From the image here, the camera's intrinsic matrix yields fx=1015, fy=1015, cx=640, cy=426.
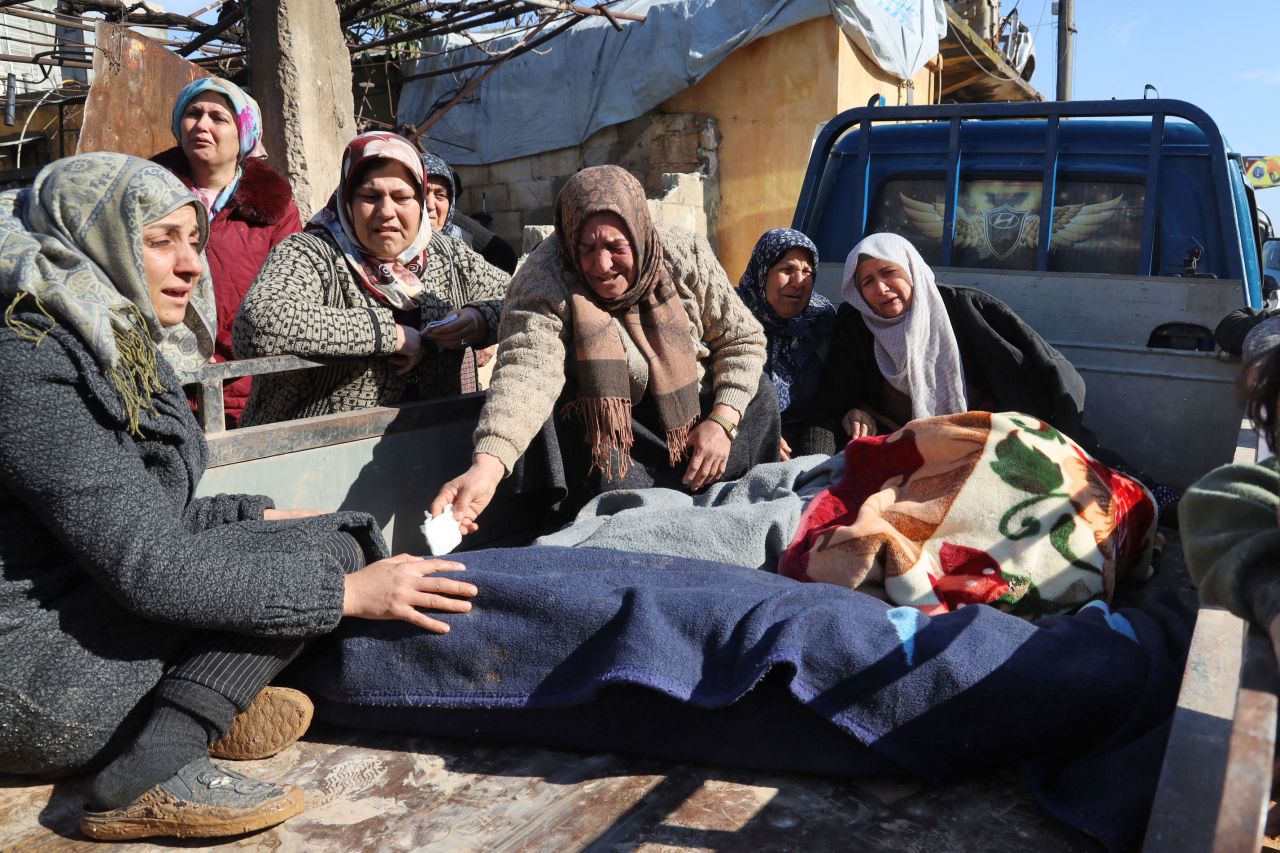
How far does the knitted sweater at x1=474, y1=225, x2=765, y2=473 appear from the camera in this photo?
277 cm

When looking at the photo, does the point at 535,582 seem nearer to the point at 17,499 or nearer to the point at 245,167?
the point at 17,499

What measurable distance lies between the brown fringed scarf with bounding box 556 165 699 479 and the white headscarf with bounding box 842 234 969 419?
0.78m

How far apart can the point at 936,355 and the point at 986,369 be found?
0.18m

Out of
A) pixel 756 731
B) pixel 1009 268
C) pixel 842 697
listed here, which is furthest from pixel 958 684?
pixel 1009 268

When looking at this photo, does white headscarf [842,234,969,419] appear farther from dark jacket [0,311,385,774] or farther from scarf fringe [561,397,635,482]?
dark jacket [0,311,385,774]

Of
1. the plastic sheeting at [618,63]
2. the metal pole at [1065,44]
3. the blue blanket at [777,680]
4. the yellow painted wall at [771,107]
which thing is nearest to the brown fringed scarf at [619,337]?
the blue blanket at [777,680]

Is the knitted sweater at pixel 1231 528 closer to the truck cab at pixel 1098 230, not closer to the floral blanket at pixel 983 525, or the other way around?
the floral blanket at pixel 983 525

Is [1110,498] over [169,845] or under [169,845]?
over

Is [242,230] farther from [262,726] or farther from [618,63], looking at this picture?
[618,63]

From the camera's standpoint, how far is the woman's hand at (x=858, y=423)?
3.55m

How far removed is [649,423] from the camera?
3.20m

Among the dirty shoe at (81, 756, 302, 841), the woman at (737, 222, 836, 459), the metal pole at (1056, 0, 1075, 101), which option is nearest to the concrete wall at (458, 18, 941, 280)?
the metal pole at (1056, 0, 1075, 101)

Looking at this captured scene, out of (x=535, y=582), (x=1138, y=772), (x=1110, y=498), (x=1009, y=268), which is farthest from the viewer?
(x=1009, y=268)

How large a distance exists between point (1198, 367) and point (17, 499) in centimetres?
333
